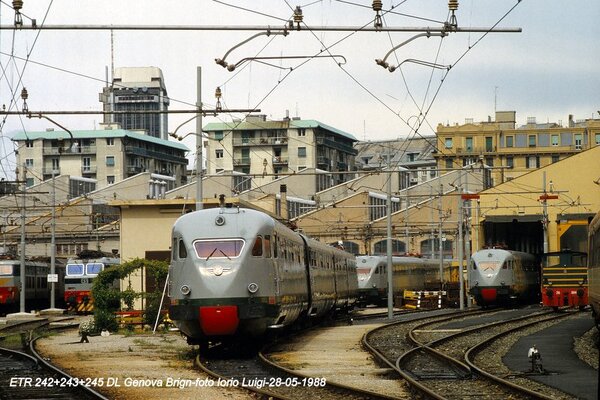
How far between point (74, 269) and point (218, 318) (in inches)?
1568

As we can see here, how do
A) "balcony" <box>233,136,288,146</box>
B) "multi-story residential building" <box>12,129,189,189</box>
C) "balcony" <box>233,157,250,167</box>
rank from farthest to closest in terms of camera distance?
"multi-story residential building" <box>12,129,189,189</box>, "balcony" <box>233,157,250,167</box>, "balcony" <box>233,136,288,146</box>

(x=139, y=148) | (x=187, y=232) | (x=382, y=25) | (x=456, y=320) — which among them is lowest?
(x=456, y=320)

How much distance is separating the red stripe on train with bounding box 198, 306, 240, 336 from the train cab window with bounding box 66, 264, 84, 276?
3918 cm

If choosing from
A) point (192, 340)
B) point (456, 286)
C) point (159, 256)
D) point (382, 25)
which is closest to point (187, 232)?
point (192, 340)

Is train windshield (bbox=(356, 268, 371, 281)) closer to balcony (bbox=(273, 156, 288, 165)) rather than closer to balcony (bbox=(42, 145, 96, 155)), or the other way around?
balcony (bbox=(273, 156, 288, 165))

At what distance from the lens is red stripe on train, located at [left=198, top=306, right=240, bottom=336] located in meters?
22.2

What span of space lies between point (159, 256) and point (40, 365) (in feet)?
82.8

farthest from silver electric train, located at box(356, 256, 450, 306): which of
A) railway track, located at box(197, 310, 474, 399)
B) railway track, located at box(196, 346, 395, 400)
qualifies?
railway track, located at box(196, 346, 395, 400)

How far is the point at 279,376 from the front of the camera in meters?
18.9

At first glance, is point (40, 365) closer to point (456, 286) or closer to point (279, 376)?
point (279, 376)

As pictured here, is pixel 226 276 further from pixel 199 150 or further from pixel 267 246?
pixel 199 150

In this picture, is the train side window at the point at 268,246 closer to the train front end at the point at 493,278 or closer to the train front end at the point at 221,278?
the train front end at the point at 221,278

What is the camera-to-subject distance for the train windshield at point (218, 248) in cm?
2278

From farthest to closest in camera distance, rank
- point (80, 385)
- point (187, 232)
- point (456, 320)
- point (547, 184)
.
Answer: point (547, 184) → point (456, 320) → point (187, 232) → point (80, 385)
